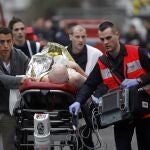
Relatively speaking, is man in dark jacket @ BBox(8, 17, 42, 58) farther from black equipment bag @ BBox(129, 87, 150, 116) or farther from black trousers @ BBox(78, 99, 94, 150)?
black equipment bag @ BBox(129, 87, 150, 116)

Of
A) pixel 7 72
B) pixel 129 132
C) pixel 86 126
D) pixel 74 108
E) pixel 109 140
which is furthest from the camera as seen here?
pixel 109 140

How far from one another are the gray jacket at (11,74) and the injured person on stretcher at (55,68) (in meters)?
0.35

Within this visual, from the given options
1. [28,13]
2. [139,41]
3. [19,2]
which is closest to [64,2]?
[28,13]

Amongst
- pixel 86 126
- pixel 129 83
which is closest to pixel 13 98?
pixel 86 126

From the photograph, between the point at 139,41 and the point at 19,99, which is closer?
the point at 19,99

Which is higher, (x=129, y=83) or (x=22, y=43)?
(x=22, y=43)

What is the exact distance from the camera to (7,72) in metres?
9.81

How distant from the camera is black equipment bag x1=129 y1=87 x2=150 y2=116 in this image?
8594 millimetres

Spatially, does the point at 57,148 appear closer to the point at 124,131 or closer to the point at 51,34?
the point at 124,131

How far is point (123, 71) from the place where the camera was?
29.2 ft

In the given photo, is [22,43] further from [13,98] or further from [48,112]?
[48,112]

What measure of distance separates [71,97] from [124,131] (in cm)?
70

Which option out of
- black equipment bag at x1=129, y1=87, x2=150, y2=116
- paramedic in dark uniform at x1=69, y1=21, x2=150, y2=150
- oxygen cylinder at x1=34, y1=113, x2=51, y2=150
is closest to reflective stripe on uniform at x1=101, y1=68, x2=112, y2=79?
paramedic in dark uniform at x1=69, y1=21, x2=150, y2=150

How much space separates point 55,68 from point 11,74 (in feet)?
3.32
